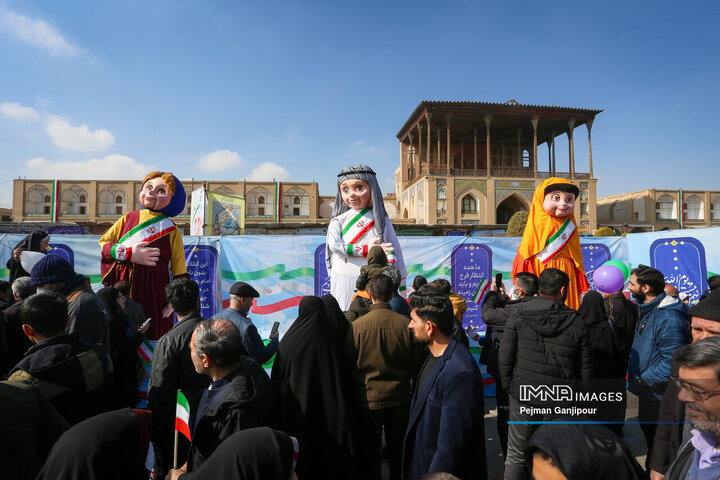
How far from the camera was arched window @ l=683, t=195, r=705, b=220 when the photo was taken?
4041cm

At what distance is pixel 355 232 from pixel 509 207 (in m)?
31.0

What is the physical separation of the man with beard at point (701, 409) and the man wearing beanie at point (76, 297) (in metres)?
2.96

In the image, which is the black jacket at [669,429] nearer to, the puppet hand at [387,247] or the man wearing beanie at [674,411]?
the man wearing beanie at [674,411]

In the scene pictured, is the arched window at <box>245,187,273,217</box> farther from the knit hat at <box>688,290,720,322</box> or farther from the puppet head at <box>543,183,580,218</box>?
the knit hat at <box>688,290,720,322</box>

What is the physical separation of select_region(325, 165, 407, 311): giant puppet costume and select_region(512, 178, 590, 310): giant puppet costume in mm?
1390

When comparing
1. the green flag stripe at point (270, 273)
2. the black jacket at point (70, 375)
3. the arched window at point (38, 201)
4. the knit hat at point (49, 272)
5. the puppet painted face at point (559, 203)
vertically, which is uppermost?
the arched window at point (38, 201)

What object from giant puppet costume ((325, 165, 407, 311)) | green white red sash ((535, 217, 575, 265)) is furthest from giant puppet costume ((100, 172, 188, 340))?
green white red sash ((535, 217, 575, 265))

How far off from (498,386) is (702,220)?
48.4 metres

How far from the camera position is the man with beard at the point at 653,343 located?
2586mm

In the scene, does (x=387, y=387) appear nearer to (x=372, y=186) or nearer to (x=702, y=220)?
(x=372, y=186)

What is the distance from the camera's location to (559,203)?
14.6 ft

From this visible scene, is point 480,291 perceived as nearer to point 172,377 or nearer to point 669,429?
point 669,429

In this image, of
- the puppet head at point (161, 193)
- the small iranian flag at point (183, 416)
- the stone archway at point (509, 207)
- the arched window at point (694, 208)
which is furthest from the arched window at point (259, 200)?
the arched window at point (694, 208)

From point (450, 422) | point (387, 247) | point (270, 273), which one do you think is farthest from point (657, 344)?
point (270, 273)
